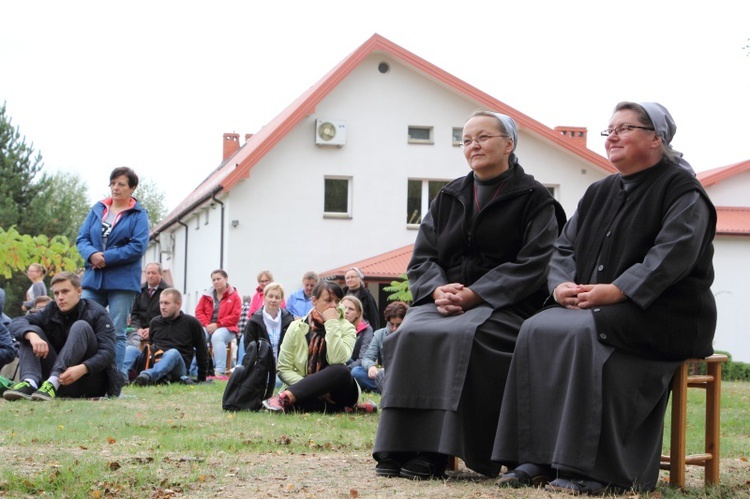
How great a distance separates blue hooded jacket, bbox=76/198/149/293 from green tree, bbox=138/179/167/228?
280ft

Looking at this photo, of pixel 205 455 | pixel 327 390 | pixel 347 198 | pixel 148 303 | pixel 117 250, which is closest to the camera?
pixel 205 455

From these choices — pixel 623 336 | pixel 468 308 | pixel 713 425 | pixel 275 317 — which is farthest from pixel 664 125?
pixel 275 317

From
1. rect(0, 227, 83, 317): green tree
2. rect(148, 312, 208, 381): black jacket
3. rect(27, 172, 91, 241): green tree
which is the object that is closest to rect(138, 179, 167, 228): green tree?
rect(27, 172, 91, 241): green tree

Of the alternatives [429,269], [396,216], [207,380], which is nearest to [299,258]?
[396,216]

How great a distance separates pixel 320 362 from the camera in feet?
34.1

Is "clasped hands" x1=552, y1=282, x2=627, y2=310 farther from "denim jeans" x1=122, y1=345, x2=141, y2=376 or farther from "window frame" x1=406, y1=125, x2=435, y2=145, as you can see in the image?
"window frame" x1=406, y1=125, x2=435, y2=145

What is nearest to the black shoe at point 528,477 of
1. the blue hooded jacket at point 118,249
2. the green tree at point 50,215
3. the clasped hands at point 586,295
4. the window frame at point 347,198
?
the clasped hands at point 586,295

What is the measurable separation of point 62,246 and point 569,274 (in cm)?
2828

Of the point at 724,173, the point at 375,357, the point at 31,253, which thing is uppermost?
the point at 724,173

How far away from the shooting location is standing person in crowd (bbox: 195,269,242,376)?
17.5m

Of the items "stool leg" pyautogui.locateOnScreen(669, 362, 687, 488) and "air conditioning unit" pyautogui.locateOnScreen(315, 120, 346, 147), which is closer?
"stool leg" pyautogui.locateOnScreen(669, 362, 687, 488)

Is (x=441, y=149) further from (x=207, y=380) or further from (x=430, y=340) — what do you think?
(x=430, y=340)

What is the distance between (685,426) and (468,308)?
53.7 inches

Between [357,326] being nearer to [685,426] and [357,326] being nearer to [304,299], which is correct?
[304,299]
